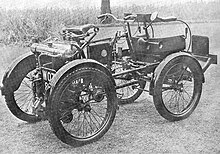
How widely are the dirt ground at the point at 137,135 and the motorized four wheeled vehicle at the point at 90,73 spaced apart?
5.1 inches

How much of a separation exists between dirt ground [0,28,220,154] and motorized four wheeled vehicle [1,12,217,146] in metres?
0.13

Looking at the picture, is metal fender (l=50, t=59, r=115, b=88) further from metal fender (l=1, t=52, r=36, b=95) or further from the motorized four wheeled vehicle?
metal fender (l=1, t=52, r=36, b=95)

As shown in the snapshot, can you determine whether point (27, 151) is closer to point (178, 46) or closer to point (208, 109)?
point (178, 46)

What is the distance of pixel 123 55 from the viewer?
4129 mm

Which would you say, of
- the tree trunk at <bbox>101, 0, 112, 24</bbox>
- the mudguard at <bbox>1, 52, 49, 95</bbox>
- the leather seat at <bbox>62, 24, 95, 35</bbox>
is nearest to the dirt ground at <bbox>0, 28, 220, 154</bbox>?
the mudguard at <bbox>1, 52, 49, 95</bbox>

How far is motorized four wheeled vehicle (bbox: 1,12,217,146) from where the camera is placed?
2.98 metres

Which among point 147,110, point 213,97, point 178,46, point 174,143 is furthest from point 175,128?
point 213,97

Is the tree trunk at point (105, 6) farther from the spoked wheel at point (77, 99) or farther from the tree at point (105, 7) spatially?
the spoked wheel at point (77, 99)

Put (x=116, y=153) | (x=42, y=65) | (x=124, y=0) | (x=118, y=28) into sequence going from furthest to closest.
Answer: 1. (x=118, y=28)
2. (x=124, y=0)
3. (x=42, y=65)
4. (x=116, y=153)

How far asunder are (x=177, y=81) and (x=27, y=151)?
1.85 meters

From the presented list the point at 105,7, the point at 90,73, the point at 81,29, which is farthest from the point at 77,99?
the point at 105,7

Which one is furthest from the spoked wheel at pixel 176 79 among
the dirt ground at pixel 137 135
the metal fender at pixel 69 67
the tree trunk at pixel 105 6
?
the tree trunk at pixel 105 6

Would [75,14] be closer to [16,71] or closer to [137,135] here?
[16,71]

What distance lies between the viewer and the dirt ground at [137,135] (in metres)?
3.14
